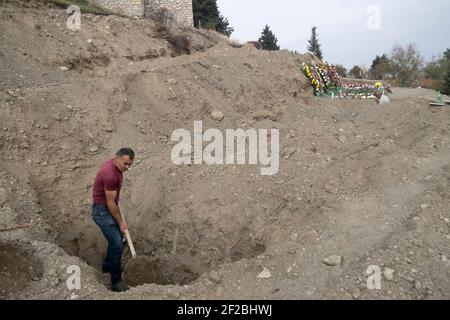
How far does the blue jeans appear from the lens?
420 centimetres

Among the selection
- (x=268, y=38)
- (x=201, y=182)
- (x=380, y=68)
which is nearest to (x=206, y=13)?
(x=268, y=38)

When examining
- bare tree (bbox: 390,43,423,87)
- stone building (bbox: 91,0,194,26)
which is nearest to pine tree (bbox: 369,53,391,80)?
bare tree (bbox: 390,43,423,87)

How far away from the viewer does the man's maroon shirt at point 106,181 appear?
157 inches

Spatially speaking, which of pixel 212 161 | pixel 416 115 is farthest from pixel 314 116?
pixel 212 161

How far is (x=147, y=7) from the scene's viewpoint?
13.8 metres

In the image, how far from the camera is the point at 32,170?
5496 millimetres

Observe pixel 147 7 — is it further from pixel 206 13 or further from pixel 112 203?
pixel 112 203

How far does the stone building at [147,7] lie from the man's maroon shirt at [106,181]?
9718 mm

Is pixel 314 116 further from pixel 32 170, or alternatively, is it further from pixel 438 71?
pixel 438 71

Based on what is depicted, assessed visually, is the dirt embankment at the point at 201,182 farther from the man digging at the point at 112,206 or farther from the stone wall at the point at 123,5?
the stone wall at the point at 123,5

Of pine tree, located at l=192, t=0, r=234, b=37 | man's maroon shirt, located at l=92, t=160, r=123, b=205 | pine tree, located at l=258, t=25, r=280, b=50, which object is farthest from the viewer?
pine tree, located at l=258, t=25, r=280, b=50

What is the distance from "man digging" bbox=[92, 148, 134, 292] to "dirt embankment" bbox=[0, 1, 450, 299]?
0.23 metres

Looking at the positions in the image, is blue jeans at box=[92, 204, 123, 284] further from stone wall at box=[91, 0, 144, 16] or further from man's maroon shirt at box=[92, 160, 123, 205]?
stone wall at box=[91, 0, 144, 16]

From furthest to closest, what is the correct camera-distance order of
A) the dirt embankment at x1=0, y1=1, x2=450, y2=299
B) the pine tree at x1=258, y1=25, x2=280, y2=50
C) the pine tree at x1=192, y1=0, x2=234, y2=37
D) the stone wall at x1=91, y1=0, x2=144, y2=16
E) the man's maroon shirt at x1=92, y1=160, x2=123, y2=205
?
the pine tree at x1=258, y1=25, x2=280, y2=50 → the pine tree at x1=192, y1=0, x2=234, y2=37 → the stone wall at x1=91, y1=0, x2=144, y2=16 → the man's maroon shirt at x1=92, y1=160, x2=123, y2=205 → the dirt embankment at x1=0, y1=1, x2=450, y2=299
